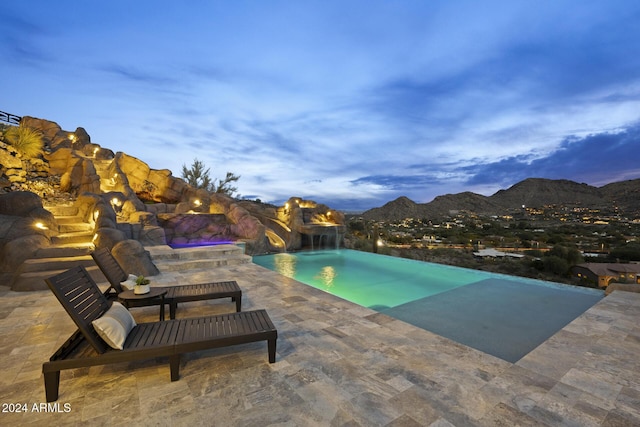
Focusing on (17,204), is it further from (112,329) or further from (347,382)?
(347,382)

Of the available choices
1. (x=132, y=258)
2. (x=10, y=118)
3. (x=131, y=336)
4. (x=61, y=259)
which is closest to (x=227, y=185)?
(x=10, y=118)

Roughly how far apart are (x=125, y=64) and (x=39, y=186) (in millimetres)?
17581

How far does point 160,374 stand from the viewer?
280cm

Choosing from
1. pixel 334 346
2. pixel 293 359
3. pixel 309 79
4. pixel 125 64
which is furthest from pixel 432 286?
pixel 309 79

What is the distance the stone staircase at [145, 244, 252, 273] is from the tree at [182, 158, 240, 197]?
19.0 metres

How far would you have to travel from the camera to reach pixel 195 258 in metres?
8.75

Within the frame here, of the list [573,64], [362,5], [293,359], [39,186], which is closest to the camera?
[293,359]

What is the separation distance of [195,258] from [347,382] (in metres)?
7.35

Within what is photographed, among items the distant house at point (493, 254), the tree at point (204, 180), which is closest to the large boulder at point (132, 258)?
the distant house at point (493, 254)

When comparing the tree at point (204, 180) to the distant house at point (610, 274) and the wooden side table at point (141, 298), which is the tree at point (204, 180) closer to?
the wooden side table at point (141, 298)

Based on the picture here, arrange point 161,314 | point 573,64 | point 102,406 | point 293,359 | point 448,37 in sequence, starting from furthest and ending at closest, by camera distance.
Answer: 1. point 573,64
2. point 448,37
3. point 161,314
4. point 293,359
5. point 102,406

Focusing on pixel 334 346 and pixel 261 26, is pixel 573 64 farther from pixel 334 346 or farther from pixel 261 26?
pixel 334 346

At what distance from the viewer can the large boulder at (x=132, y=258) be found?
646 cm

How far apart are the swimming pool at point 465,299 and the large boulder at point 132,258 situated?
474 cm
